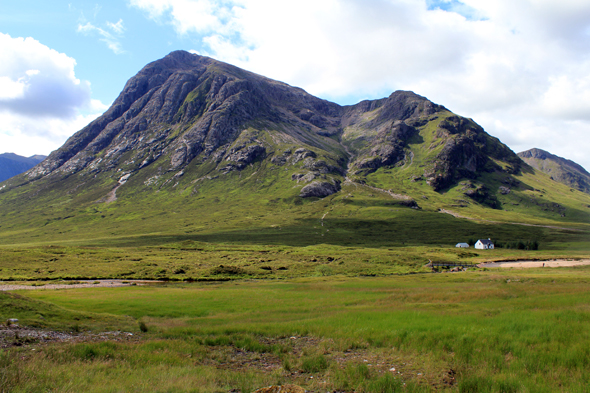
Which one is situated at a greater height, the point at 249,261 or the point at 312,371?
the point at 312,371

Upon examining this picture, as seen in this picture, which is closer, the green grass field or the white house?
the green grass field

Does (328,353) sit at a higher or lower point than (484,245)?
higher

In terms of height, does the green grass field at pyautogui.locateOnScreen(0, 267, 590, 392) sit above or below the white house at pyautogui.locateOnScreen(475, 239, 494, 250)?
above

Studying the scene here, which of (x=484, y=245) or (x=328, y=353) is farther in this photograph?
(x=484, y=245)

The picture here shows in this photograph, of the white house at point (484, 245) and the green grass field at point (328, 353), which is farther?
the white house at point (484, 245)

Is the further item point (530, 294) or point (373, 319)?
point (530, 294)

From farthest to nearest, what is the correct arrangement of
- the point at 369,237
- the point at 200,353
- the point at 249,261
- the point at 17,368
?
the point at 369,237, the point at 249,261, the point at 200,353, the point at 17,368

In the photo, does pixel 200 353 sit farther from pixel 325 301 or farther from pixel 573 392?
pixel 325 301

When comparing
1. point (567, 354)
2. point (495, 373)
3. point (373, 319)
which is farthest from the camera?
point (373, 319)

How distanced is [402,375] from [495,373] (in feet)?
10.1

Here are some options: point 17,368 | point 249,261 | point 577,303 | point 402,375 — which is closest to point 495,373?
point 402,375

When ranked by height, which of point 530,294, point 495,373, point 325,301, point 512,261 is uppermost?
point 495,373

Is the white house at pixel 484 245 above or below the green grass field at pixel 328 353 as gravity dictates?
below

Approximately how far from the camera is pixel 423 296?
2967 centimetres
